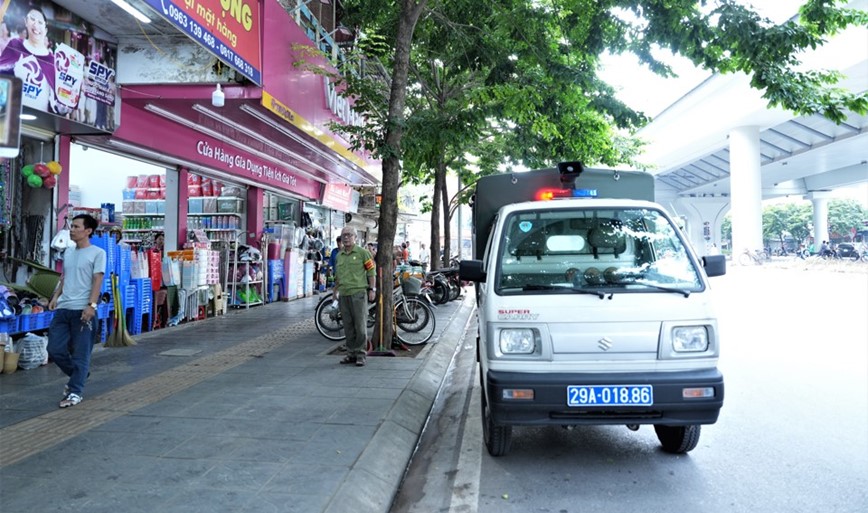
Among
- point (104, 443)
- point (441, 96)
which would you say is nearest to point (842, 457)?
point (104, 443)

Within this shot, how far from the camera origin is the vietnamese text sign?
623 cm

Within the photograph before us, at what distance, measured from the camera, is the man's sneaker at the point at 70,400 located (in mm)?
4938

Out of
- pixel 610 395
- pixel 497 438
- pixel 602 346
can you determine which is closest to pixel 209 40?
pixel 497 438

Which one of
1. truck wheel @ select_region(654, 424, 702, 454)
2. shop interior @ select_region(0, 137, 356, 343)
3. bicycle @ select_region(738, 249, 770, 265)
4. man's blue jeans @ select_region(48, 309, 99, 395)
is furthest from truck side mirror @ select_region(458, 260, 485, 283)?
bicycle @ select_region(738, 249, 770, 265)

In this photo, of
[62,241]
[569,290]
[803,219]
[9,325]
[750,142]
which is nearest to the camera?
[569,290]

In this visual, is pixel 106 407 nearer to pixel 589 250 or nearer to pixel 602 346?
pixel 602 346

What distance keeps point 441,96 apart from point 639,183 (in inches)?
376

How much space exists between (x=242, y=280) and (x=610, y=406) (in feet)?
34.8

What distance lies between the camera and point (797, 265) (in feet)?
101

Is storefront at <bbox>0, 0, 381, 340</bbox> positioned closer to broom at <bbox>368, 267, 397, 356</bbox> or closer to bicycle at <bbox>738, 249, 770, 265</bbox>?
broom at <bbox>368, 267, 397, 356</bbox>

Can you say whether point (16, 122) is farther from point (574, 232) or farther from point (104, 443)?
point (574, 232)

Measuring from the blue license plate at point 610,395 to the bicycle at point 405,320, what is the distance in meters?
5.16

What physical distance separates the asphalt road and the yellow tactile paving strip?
2.65 meters

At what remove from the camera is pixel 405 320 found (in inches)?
343
